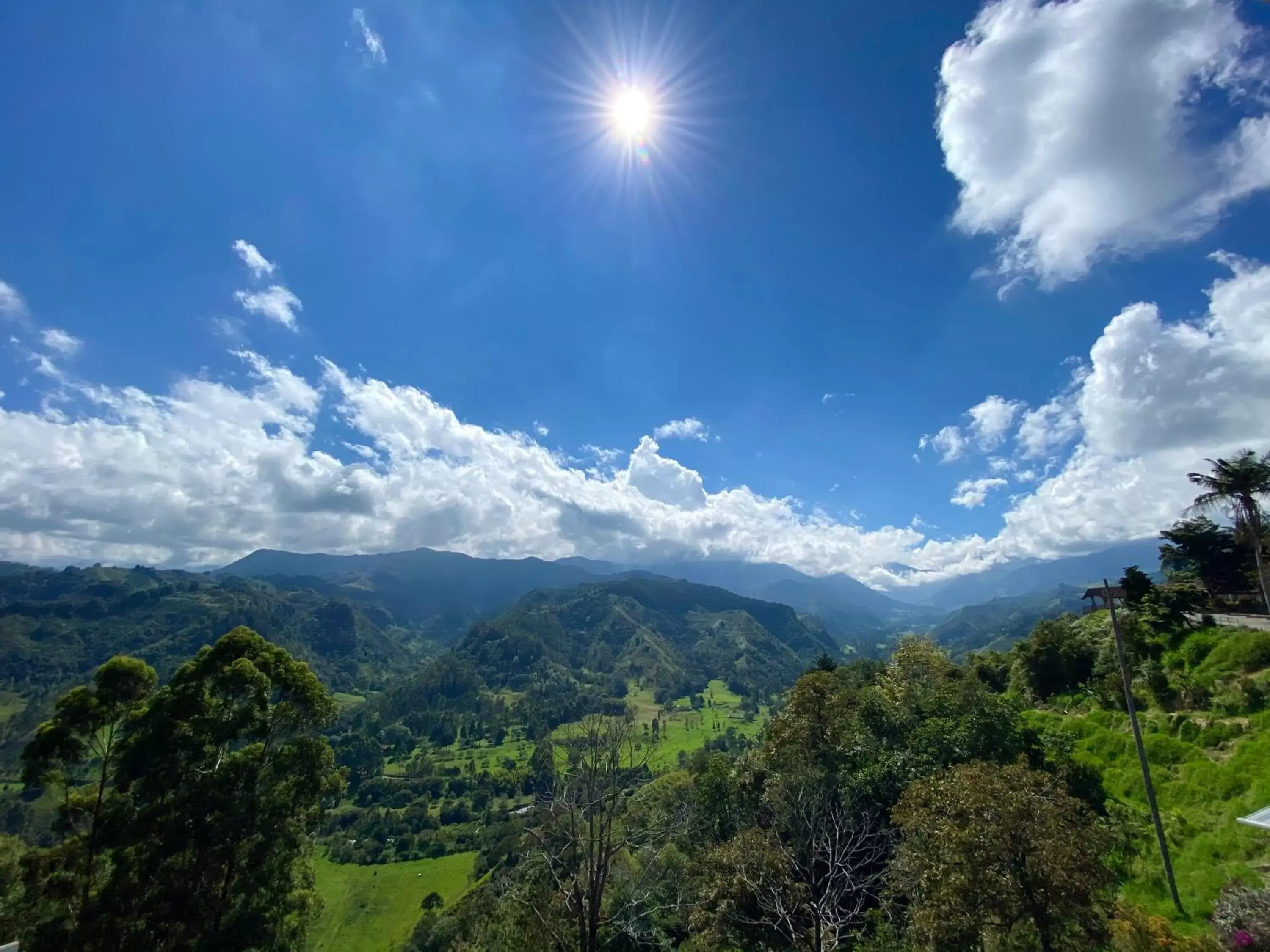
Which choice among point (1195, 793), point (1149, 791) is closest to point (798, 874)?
point (1149, 791)

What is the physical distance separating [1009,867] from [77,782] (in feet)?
75.9

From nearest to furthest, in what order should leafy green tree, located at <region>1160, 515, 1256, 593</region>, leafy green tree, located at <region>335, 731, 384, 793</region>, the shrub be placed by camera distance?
1. the shrub
2. leafy green tree, located at <region>1160, 515, 1256, 593</region>
3. leafy green tree, located at <region>335, 731, 384, 793</region>

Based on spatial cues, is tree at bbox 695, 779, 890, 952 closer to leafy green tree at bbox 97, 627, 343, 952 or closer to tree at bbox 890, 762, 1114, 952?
tree at bbox 890, 762, 1114, 952

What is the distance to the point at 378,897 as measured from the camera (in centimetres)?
9962

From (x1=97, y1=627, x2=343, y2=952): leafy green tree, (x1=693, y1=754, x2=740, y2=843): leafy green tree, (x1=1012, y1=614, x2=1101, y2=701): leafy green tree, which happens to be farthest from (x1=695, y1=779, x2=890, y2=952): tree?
(x1=1012, y1=614, x2=1101, y2=701): leafy green tree

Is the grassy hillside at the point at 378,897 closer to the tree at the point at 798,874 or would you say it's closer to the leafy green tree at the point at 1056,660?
the tree at the point at 798,874

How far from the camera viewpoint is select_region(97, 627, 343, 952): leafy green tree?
14.4 metres

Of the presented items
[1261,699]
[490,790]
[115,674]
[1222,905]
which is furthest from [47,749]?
[490,790]

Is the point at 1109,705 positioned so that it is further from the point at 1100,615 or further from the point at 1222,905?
the point at 1222,905

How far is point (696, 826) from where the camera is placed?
35.8 meters

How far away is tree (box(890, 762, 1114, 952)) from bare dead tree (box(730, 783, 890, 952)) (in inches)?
102

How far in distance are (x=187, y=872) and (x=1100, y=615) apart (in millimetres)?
48069

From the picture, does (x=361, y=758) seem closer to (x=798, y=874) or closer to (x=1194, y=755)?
(x=798, y=874)

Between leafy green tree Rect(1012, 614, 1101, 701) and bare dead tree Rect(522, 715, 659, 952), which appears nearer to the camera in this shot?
bare dead tree Rect(522, 715, 659, 952)
